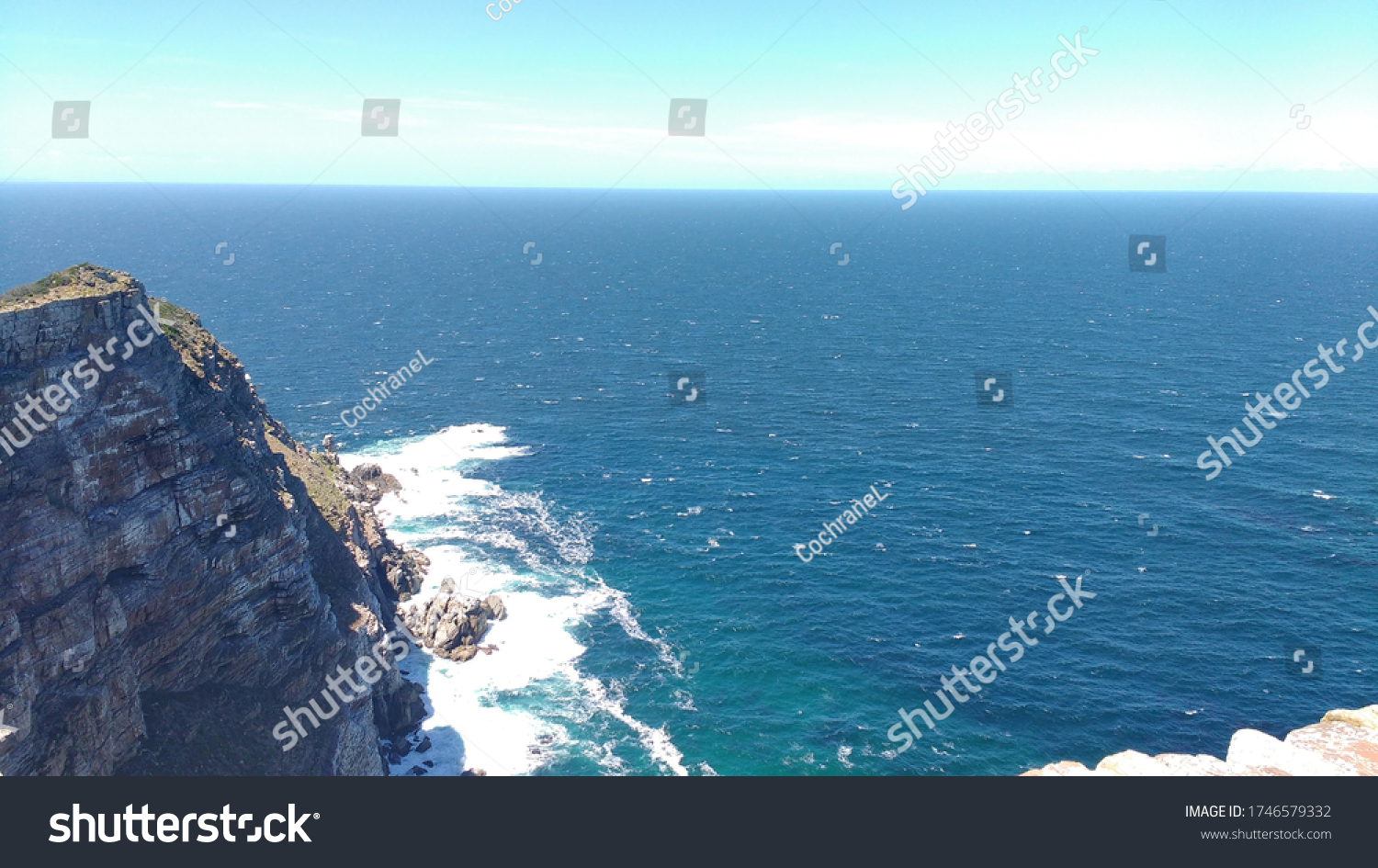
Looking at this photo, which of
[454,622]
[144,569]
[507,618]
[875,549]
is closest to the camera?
[144,569]

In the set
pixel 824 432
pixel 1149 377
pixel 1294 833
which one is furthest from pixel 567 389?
pixel 1294 833

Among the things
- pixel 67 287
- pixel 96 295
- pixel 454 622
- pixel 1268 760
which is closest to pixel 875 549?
pixel 454 622

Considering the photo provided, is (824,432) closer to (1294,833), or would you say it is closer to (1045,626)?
(1045,626)

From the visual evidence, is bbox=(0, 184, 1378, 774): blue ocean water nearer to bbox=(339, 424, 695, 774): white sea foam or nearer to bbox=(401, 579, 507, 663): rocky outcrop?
bbox=(339, 424, 695, 774): white sea foam

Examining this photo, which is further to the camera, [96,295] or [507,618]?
[507,618]

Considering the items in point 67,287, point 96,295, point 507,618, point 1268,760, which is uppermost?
point 67,287

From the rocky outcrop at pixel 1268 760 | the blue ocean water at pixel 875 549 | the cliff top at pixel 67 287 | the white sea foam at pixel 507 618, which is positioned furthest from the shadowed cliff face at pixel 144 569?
the rocky outcrop at pixel 1268 760

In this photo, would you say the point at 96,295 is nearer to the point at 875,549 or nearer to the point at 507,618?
the point at 507,618
